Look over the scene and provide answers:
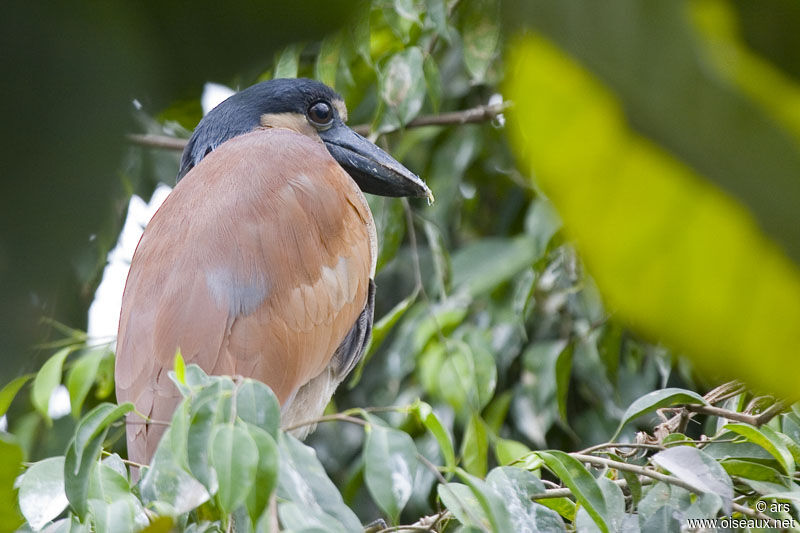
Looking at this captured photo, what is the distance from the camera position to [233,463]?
22.4 inches

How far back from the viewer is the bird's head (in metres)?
1.72

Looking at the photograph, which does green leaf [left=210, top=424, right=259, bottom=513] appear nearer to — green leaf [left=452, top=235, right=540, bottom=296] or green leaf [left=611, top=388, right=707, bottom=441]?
green leaf [left=611, top=388, right=707, bottom=441]

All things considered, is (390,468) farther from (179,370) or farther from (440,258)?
(440,258)

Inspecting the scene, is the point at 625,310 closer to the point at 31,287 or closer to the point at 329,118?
the point at 31,287

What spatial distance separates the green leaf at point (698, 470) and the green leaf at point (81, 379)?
91 centimetres

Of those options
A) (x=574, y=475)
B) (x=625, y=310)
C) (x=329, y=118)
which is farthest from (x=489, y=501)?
(x=329, y=118)

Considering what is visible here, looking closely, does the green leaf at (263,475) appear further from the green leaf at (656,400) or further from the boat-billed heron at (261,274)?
the boat-billed heron at (261,274)

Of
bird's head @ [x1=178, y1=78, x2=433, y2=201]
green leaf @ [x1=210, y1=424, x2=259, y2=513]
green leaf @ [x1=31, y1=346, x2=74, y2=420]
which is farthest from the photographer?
bird's head @ [x1=178, y1=78, x2=433, y2=201]

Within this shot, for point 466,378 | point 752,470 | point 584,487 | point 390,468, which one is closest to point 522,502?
point 584,487

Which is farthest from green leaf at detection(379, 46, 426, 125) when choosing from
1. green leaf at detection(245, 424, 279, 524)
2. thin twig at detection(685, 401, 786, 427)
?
green leaf at detection(245, 424, 279, 524)

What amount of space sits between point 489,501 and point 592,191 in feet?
1.73

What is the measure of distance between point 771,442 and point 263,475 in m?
0.50

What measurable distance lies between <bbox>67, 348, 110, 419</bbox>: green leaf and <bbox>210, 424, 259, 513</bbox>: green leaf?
852 millimetres

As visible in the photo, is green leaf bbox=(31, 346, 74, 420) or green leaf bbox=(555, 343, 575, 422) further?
green leaf bbox=(555, 343, 575, 422)
